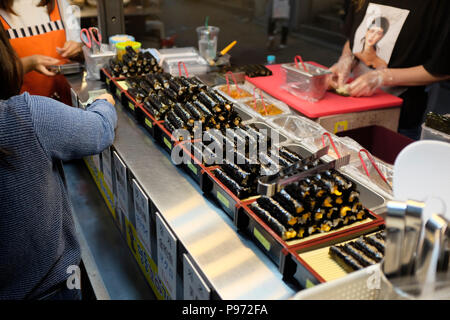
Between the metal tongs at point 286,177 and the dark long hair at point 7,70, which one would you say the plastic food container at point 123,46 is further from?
the metal tongs at point 286,177

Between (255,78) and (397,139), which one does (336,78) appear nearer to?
(255,78)

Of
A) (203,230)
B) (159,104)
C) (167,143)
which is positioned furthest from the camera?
(159,104)

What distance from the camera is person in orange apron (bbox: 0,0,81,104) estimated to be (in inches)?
113

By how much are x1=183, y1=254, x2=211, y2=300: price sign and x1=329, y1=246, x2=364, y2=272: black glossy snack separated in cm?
43

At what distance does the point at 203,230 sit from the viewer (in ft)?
5.21

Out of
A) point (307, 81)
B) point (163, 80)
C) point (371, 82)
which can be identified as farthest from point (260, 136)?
point (371, 82)

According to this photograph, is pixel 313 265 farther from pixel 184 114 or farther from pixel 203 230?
pixel 184 114

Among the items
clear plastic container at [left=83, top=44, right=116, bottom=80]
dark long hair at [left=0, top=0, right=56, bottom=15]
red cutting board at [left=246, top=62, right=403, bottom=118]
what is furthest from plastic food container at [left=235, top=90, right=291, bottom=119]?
dark long hair at [left=0, top=0, right=56, bottom=15]

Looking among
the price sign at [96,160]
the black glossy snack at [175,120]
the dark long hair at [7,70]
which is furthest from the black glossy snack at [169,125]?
the price sign at [96,160]

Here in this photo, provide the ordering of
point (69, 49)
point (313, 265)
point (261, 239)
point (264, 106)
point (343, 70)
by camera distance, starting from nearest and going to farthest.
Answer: point (313, 265) → point (261, 239) → point (264, 106) → point (69, 49) → point (343, 70)

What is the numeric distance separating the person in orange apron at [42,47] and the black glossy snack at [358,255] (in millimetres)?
2497

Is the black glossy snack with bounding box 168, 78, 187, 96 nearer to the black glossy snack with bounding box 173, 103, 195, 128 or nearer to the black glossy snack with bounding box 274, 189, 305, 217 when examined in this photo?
the black glossy snack with bounding box 173, 103, 195, 128

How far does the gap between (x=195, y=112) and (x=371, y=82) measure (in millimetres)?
1521

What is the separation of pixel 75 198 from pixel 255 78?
1820mm
